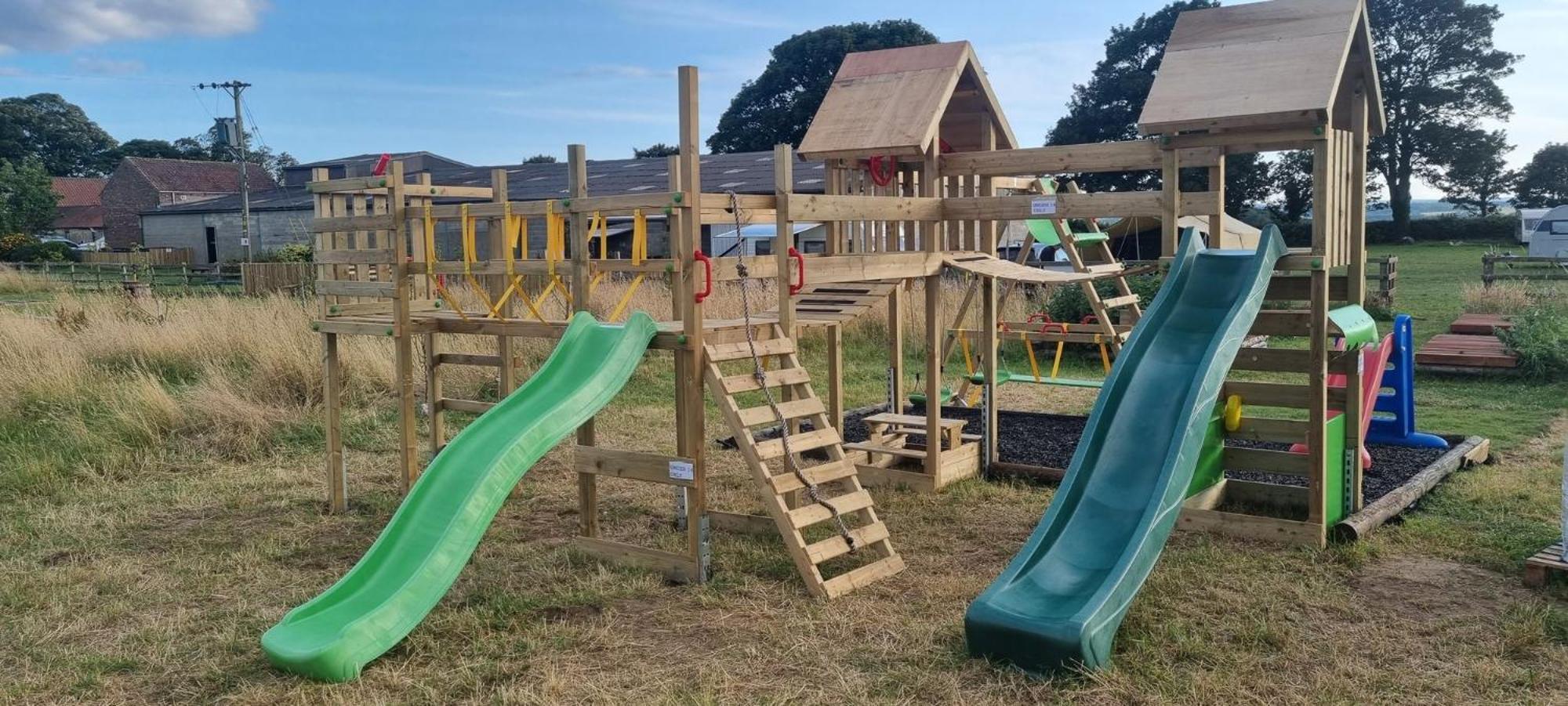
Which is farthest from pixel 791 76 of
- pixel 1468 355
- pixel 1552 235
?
pixel 1468 355

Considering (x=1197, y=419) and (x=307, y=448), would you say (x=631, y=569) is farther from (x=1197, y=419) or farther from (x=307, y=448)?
(x=307, y=448)

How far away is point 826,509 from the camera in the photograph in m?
6.12

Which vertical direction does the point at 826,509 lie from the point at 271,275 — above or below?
below

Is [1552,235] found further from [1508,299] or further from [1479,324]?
[1479,324]

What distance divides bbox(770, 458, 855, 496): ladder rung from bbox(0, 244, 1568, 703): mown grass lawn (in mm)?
469

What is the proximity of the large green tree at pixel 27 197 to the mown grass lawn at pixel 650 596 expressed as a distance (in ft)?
166

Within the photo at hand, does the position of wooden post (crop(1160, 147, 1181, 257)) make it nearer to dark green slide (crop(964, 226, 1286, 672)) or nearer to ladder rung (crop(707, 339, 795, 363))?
dark green slide (crop(964, 226, 1286, 672))

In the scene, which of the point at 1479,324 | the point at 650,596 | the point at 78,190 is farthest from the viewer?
the point at 78,190

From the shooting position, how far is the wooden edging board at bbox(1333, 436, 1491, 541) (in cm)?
657

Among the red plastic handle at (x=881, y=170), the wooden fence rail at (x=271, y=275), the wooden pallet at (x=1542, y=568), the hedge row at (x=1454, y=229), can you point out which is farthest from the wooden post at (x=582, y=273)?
the hedge row at (x=1454, y=229)

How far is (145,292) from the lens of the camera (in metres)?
16.5

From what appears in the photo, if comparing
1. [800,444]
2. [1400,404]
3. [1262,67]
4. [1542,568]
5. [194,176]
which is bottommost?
[1542,568]

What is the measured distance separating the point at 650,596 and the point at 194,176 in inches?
2631

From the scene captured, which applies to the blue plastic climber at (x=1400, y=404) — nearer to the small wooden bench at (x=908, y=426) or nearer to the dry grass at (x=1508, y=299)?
the small wooden bench at (x=908, y=426)
